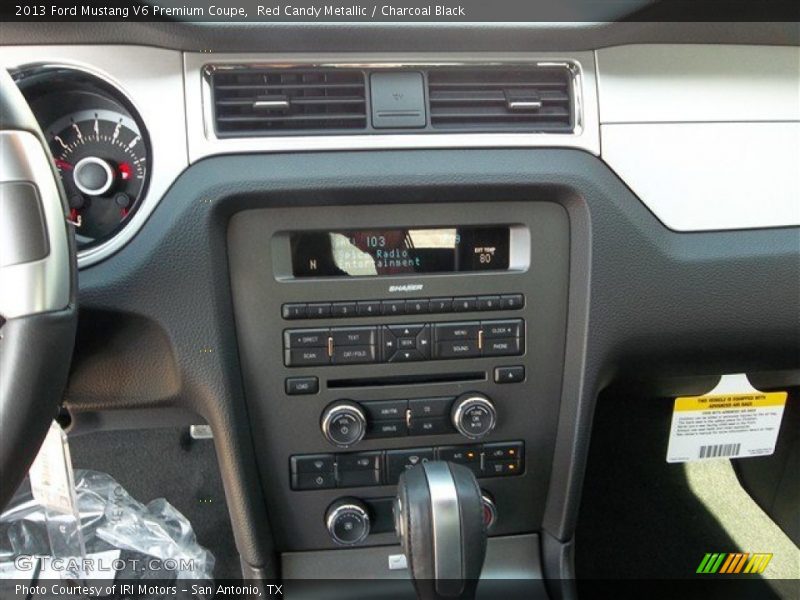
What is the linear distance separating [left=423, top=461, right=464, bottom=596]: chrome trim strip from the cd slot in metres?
0.22

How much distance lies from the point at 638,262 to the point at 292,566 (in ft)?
2.35

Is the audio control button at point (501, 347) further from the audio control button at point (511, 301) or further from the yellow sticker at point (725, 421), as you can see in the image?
the yellow sticker at point (725, 421)

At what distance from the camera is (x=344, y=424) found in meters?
1.03

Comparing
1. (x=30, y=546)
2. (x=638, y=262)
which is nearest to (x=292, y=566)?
(x=30, y=546)

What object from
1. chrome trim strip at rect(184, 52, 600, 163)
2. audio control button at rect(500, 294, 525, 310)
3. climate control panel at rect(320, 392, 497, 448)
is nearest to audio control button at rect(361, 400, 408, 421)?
climate control panel at rect(320, 392, 497, 448)

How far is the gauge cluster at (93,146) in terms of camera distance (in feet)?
3.05

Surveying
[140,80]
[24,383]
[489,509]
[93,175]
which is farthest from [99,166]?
[489,509]

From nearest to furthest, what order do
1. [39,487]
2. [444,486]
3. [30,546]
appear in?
[444,486], [39,487], [30,546]

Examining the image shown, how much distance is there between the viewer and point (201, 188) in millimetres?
915

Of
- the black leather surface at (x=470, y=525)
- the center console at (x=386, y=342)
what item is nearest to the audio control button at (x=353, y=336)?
the center console at (x=386, y=342)

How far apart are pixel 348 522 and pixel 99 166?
0.62m

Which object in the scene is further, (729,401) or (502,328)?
(729,401)

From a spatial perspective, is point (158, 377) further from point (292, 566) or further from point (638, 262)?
point (638, 262)

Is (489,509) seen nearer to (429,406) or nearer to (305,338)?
(429,406)
